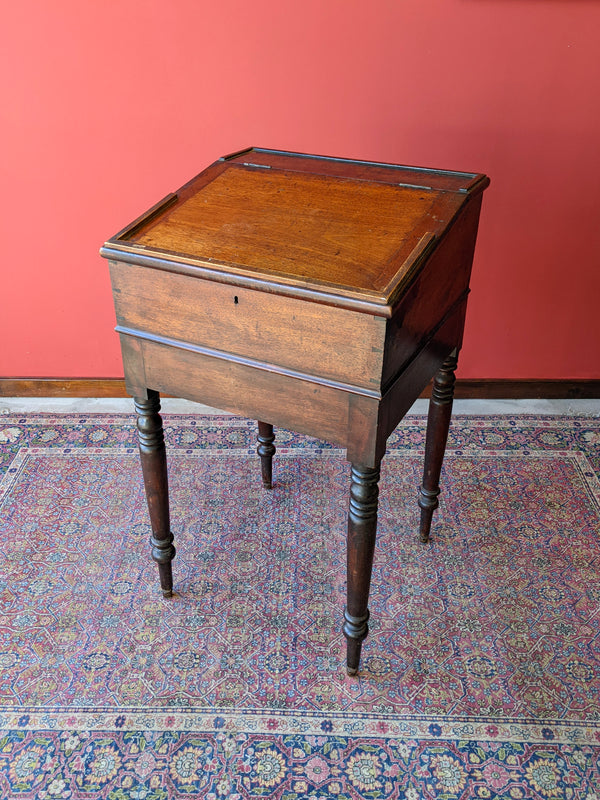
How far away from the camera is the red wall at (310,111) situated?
2562 millimetres

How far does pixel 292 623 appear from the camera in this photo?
228 cm

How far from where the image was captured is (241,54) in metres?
2.62

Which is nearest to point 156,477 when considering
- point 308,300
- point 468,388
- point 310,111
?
point 308,300

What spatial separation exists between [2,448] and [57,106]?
4.06 ft

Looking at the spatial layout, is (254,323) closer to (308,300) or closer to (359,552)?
(308,300)

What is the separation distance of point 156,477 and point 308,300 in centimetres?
78

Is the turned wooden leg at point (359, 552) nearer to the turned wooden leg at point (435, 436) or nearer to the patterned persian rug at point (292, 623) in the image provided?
the patterned persian rug at point (292, 623)

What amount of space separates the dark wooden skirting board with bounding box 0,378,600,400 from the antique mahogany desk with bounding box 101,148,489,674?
1.10m

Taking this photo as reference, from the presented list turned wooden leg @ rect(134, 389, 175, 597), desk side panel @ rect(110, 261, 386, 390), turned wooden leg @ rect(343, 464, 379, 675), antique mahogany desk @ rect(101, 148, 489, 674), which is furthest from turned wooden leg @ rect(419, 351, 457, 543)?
turned wooden leg @ rect(134, 389, 175, 597)

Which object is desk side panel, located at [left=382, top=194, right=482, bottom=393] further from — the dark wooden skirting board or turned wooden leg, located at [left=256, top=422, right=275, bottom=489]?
the dark wooden skirting board

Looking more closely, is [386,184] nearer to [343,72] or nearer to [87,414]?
[343,72]

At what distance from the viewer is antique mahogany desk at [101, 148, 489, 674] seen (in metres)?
1.62

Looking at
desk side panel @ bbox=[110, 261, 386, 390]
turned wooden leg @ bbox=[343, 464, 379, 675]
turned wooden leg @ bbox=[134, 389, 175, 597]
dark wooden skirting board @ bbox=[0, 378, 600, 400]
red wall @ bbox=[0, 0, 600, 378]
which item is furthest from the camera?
dark wooden skirting board @ bbox=[0, 378, 600, 400]

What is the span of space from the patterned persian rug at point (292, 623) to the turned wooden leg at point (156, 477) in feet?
0.52
